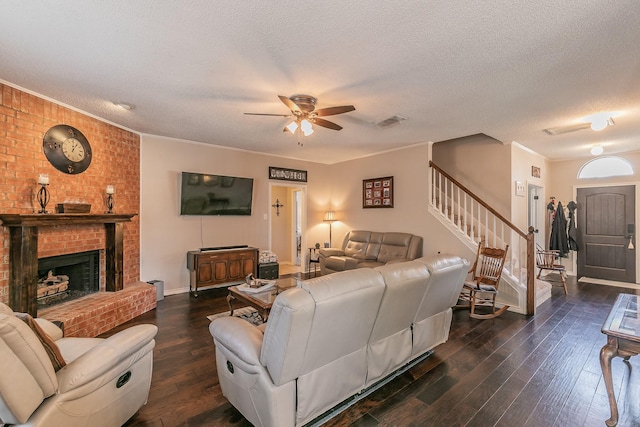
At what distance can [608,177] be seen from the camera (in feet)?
19.2

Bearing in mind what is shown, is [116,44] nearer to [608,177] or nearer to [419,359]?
[419,359]

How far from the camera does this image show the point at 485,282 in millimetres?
3924

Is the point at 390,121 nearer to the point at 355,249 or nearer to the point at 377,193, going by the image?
the point at 377,193

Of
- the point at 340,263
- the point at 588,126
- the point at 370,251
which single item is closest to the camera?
the point at 588,126

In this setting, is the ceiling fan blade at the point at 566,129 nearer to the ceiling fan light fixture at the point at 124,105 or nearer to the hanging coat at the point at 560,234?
the hanging coat at the point at 560,234

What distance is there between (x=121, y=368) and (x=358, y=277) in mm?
1508

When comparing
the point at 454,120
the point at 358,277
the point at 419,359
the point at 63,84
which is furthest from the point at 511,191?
the point at 63,84

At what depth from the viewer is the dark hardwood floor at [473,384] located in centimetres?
191

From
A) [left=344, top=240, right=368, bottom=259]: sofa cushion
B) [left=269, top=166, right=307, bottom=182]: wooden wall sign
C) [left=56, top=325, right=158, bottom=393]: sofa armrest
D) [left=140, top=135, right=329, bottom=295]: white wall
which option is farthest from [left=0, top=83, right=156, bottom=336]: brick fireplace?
[left=344, top=240, right=368, bottom=259]: sofa cushion

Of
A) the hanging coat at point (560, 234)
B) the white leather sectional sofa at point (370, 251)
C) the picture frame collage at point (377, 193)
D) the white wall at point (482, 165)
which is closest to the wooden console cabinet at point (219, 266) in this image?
the white leather sectional sofa at point (370, 251)

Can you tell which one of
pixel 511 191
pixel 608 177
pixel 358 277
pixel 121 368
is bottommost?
pixel 121 368

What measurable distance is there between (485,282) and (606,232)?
4100mm

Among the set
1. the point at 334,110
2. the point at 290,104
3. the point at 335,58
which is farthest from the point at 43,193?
the point at 335,58

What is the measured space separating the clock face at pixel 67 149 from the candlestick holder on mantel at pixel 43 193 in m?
0.35
